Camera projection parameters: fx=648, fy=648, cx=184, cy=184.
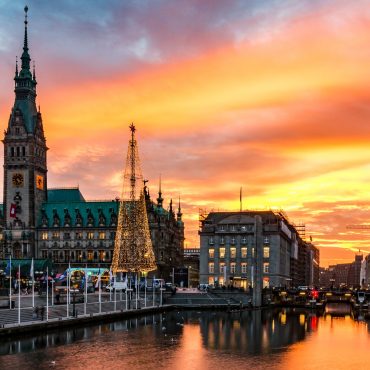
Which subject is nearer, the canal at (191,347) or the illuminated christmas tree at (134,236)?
the canal at (191,347)

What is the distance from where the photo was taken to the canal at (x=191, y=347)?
7638 centimetres

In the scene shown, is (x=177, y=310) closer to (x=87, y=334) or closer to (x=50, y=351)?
(x=87, y=334)

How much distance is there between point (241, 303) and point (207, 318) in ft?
117

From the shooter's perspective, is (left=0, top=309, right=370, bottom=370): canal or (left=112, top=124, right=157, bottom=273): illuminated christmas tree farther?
(left=112, top=124, right=157, bottom=273): illuminated christmas tree

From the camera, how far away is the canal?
7638 centimetres

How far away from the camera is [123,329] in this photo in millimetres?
113812

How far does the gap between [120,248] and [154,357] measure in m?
82.5

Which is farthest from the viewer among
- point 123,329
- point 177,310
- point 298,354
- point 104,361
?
point 177,310

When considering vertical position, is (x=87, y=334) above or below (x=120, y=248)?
below

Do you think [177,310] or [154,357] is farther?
[177,310]

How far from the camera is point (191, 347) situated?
91.4 metres

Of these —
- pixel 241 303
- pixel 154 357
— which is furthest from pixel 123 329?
pixel 241 303

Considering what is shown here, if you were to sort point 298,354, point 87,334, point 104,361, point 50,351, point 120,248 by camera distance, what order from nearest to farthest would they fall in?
1. point 104,361
2. point 50,351
3. point 298,354
4. point 87,334
5. point 120,248

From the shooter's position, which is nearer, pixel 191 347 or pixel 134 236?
pixel 191 347
